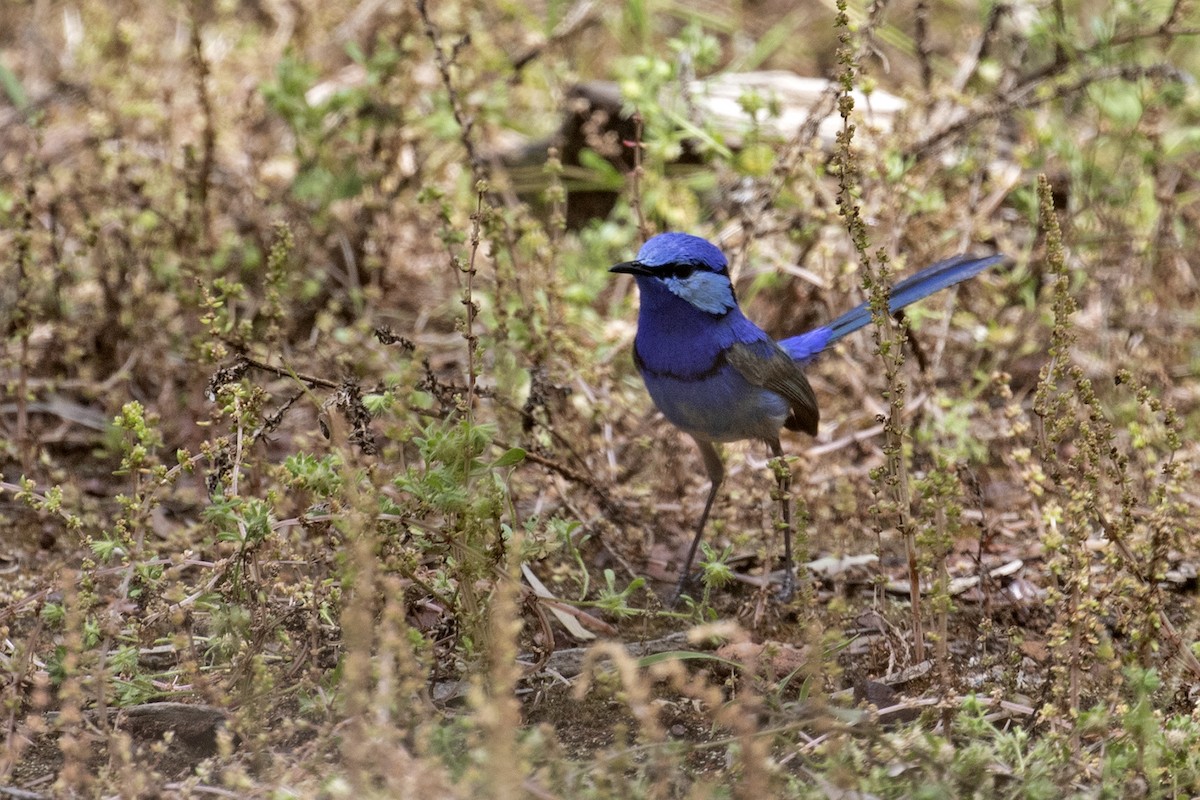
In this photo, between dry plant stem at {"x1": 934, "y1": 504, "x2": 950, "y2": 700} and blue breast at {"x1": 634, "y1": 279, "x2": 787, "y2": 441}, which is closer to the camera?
dry plant stem at {"x1": 934, "y1": 504, "x2": 950, "y2": 700}

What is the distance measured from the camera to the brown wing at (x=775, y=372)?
4.18 m

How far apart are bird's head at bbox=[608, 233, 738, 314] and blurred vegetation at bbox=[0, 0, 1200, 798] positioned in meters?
0.45

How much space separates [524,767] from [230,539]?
95 cm

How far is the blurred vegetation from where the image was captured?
115 inches

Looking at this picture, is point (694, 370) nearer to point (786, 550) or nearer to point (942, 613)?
point (786, 550)

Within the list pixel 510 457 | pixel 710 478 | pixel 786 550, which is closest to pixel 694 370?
pixel 710 478

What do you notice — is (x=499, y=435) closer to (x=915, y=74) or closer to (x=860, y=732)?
(x=860, y=732)

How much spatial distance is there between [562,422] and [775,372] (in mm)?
789

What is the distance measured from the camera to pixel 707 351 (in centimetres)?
415

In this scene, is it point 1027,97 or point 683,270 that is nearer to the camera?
point 683,270

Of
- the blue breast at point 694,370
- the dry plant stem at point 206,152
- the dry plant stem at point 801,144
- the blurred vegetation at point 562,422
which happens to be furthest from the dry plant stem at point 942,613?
the dry plant stem at point 206,152

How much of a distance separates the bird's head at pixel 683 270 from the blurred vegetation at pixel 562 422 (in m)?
0.45

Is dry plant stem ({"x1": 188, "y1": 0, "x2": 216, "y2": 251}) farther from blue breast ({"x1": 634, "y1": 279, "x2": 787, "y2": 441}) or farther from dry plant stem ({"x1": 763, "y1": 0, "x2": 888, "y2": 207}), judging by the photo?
dry plant stem ({"x1": 763, "y1": 0, "x2": 888, "y2": 207})

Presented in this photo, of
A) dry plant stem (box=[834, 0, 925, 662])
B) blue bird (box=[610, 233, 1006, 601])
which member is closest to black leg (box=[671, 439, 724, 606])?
blue bird (box=[610, 233, 1006, 601])
